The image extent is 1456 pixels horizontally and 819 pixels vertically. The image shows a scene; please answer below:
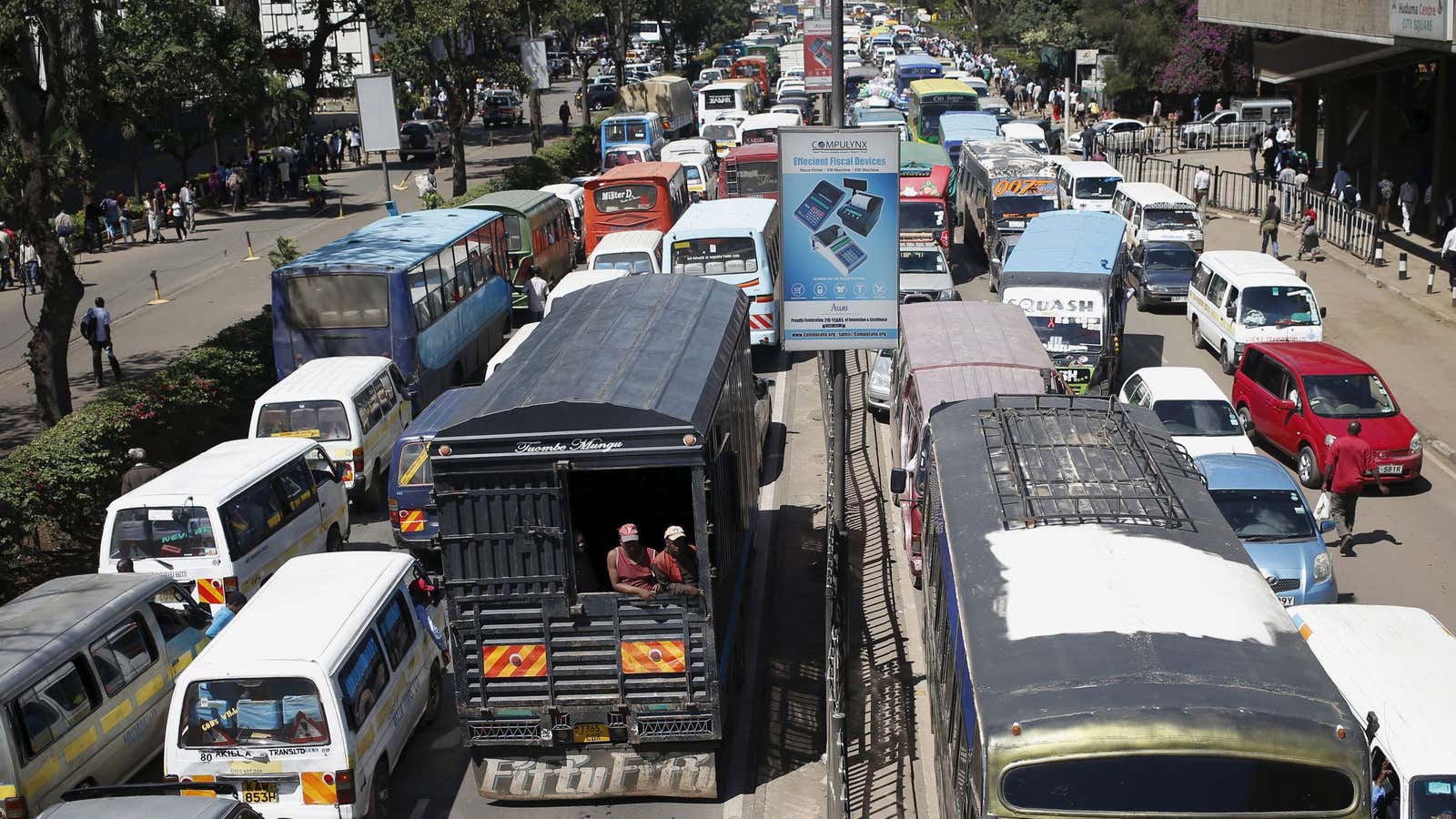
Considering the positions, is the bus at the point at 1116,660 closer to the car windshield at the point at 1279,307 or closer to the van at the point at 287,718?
the van at the point at 287,718

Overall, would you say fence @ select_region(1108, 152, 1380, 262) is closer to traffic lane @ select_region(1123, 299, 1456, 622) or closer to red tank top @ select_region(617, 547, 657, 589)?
traffic lane @ select_region(1123, 299, 1456, 622)

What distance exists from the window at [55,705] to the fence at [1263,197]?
30.1 meters

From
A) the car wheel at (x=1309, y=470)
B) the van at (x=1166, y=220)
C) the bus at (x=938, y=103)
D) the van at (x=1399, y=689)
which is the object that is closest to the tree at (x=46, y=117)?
the van at (x=1399, y=689)

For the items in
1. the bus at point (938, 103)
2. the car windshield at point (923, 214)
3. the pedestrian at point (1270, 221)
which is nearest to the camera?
the car windshield at point (923, 214)

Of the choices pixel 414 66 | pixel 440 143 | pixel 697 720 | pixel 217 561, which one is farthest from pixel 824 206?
pixel 440 143

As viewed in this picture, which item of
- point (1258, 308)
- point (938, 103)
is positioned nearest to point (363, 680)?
point (1258, 308)

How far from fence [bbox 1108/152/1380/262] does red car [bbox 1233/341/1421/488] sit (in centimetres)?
1470

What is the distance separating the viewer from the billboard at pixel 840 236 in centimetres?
1452

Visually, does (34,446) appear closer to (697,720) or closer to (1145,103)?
(697,720)

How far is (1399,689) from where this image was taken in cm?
984

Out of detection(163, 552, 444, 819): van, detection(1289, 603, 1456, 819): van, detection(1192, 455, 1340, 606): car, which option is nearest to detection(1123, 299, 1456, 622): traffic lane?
detection(1192, 455, 1340, 606): car

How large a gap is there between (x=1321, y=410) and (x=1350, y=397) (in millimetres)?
510

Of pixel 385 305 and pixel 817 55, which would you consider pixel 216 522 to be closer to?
pixel 385 305

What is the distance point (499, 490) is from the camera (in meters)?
10.5
